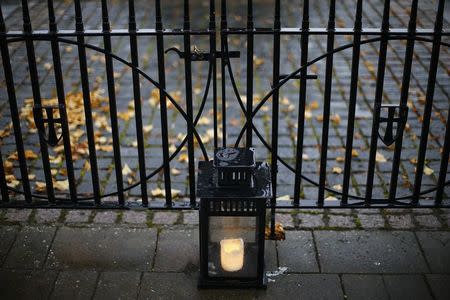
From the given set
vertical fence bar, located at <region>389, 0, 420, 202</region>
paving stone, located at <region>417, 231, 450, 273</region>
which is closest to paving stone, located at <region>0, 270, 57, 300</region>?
vertical fence bar, located at <region>389, 0, 420, 202</region>

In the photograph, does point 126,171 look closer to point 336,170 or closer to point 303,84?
point 336,170

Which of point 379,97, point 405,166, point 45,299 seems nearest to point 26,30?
point 45,299

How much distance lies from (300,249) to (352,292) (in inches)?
19.3

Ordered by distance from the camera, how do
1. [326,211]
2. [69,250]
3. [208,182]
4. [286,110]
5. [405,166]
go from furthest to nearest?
[286,110] < [405,166] < [326,211] < [69,250] < [208,182]

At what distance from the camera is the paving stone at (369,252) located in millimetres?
3590

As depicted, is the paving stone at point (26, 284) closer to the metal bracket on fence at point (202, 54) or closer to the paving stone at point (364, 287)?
the metal bracket on fence at point (202, 54)

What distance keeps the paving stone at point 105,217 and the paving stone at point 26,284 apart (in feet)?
1.96

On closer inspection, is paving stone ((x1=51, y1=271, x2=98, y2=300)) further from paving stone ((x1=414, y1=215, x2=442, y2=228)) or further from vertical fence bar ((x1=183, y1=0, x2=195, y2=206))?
paving stone ((x1=414, y1=215, x2=442, y2=228))

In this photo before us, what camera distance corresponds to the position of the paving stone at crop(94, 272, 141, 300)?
3.39m

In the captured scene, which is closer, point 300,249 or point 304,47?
point 304,47

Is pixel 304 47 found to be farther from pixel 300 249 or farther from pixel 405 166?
pixel 405 166

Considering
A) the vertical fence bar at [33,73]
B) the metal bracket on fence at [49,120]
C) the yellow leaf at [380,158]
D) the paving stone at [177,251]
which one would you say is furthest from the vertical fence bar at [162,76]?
the yellow leaf at [380,158]

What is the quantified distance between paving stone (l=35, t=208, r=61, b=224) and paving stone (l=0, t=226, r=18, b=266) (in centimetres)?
19

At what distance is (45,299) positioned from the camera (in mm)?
3354
